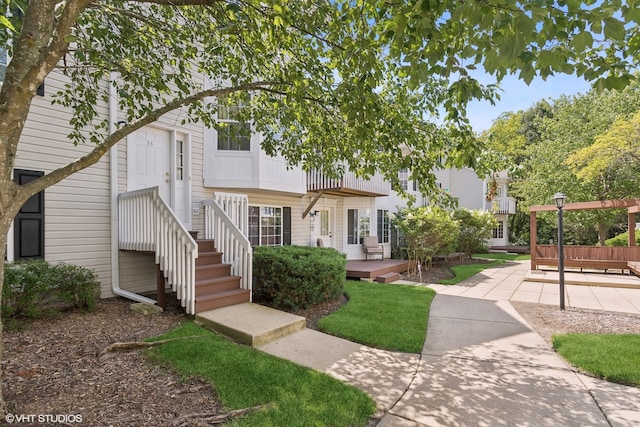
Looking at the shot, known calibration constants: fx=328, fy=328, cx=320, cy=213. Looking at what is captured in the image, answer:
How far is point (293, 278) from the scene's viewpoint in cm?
625

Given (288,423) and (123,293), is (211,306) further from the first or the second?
(288,423)

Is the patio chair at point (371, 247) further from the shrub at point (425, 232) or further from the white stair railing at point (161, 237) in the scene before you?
the white stair railing at point (161, 237)

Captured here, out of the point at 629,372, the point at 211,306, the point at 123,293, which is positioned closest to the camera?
the point at 629,372

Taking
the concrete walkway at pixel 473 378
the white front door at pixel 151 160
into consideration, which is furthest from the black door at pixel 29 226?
the concrete walkway at pixel 473 378

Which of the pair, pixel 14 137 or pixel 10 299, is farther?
Result: pixel 10 299

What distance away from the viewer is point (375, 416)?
3.04m

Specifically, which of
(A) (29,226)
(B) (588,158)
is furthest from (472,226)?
(A) (29,226)

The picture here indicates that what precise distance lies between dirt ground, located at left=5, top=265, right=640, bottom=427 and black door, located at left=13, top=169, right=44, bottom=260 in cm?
131

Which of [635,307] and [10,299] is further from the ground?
[10,299]

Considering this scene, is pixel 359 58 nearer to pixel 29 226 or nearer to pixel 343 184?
pixel 29 226

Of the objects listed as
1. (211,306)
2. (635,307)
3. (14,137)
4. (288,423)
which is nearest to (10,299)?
(211,306)

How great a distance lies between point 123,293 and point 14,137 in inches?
182

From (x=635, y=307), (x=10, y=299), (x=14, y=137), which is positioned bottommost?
(x=635, y=307)

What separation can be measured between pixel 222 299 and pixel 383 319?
9.43 feet
